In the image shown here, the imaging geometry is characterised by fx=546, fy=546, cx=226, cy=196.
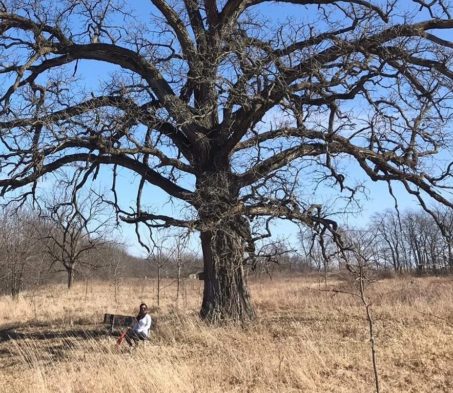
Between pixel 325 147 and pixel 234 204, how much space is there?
262 centimetres

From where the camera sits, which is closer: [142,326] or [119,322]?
[142,326]

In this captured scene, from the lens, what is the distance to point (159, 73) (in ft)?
45.4

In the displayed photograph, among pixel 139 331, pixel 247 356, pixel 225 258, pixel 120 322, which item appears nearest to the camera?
pixel 247 356

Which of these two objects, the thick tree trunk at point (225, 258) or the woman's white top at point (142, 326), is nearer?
the woman's white top at point (142, 326)

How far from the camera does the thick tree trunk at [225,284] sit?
12734 mm

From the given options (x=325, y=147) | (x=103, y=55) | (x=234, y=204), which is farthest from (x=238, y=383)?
(x=103, y=55)

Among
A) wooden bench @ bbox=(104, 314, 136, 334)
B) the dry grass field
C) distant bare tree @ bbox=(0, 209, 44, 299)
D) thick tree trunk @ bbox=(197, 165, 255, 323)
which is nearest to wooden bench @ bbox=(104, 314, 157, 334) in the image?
wooden bench @ bbox=(104, 314, 136, 334)

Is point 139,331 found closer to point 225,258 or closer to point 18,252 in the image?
point 225,258

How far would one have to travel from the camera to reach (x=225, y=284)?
42.9ft

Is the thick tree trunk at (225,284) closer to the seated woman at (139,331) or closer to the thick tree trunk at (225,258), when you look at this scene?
the thick tree trunk at (225,258)

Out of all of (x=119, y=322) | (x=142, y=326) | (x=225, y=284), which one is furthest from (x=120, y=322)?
(x=225, y=284)

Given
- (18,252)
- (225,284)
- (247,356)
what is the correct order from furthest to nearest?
(18,252) → (225,284) → (247,356)

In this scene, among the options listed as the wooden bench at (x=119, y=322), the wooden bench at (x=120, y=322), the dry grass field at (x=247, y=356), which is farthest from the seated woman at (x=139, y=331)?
the wooden bench at (x=119, y=322)

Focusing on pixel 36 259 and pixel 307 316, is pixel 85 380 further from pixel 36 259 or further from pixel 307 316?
pixel 36 259
